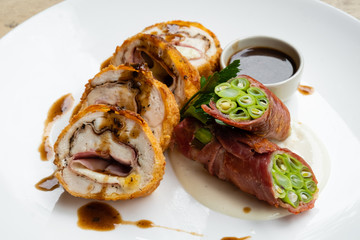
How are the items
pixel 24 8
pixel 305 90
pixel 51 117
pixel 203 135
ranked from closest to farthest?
pixel 203 135
pixel 51 117
pixel 305 90
pixel 24 8

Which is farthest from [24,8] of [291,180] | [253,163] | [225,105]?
[291,180]

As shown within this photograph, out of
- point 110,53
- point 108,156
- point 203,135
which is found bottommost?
point 203,135

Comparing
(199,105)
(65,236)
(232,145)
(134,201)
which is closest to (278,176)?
(232,145)

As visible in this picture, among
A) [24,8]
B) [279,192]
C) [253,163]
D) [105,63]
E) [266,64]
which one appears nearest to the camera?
[279,192]

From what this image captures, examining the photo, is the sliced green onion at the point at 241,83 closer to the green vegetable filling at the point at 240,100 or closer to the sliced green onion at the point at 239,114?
the green vegetable filling at the point at 240,100

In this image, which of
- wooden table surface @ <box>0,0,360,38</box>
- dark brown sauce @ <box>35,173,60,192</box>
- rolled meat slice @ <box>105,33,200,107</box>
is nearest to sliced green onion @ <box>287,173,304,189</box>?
rolled meat slice @ <box>105,33,200,107</box>

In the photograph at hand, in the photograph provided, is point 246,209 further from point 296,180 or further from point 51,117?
point 51,117

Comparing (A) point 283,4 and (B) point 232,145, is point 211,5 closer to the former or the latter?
(A) point 283,4
